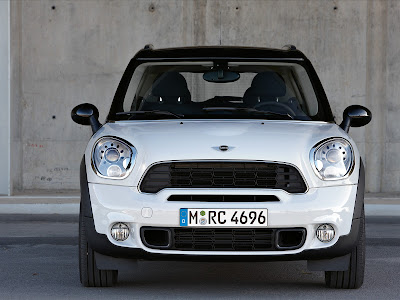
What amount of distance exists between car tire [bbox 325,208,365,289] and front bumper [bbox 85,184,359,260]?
12 cm

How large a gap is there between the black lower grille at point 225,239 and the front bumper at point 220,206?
3 centimetres

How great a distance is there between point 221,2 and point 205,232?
10350 mm

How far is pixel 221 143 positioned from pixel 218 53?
1525mm

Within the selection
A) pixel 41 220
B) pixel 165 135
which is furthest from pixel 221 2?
pixel 165 135

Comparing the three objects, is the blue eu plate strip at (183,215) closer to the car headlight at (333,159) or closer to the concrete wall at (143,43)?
the car headlight at (333,159)

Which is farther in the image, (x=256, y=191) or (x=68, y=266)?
(x=68, y=266)

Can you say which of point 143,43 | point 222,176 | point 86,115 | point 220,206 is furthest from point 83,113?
point 143,43

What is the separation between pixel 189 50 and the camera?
860 cm

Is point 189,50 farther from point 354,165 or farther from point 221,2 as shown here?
point 221,2

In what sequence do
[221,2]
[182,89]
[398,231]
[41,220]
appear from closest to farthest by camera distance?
[182,89] → [398,231] → [41,220] → [221,2]

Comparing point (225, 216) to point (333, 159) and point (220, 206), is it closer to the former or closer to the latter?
point (220, 206)

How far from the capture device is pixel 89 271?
7.41 meters

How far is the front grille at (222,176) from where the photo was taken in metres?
6.98

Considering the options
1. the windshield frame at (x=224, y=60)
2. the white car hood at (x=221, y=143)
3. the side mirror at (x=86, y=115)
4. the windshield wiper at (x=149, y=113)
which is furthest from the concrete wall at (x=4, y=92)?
the white car hood at (x=221, y=143)
